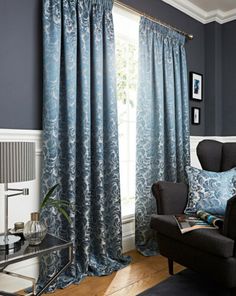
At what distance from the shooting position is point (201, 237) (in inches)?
75.9

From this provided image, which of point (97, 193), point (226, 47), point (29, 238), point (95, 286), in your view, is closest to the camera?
point (29, 238)

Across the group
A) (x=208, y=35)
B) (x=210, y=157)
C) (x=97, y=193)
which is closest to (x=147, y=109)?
(x=210, y=157)

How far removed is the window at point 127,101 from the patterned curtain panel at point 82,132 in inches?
16.9

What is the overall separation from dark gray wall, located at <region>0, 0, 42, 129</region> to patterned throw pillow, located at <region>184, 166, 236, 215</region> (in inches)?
54.3

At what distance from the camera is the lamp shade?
1.45 m

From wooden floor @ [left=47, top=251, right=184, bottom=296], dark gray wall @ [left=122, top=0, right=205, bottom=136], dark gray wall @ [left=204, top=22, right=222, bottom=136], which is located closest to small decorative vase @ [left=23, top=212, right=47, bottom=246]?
wooden floor @ [left=47, top=251, right=184, bottom=296]

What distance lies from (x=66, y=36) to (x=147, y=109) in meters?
1.03

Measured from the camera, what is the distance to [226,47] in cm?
360

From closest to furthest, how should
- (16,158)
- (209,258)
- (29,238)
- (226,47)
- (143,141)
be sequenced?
(16,158) → (29,238) → (209,258) → (143,141) → (226,47)

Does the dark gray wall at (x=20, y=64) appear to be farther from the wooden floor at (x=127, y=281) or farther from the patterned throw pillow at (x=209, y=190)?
the patterned throw pillow at (x=209, y=190)

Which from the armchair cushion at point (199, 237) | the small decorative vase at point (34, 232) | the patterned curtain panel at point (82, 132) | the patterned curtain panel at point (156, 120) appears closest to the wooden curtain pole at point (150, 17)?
the patterned curtain panel at point (156, 120)

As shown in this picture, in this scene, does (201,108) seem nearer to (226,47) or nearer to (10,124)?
(226,47)

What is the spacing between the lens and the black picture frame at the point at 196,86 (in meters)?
3.42

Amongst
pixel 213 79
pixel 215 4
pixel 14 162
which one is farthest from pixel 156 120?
pixel 14 162
